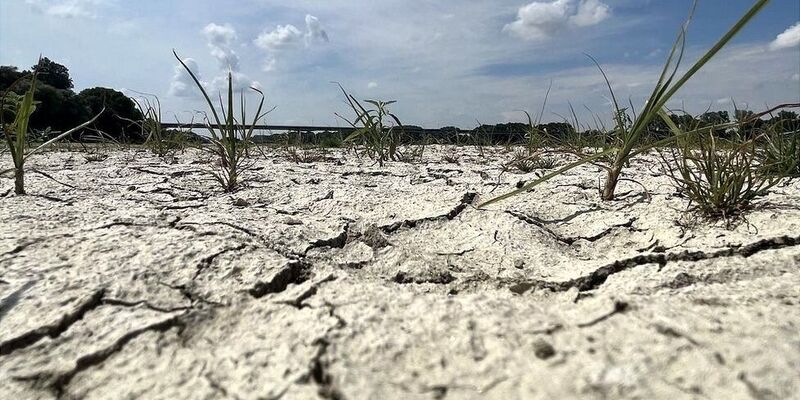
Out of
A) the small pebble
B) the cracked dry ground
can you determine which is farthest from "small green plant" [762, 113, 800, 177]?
the small pebble

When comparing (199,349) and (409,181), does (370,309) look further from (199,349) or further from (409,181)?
(409,181)

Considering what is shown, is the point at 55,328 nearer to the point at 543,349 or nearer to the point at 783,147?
the point at 543,349

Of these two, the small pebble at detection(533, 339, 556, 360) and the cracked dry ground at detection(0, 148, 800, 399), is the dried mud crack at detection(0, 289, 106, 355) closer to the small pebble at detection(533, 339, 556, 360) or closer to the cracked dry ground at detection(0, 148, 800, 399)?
the cracked dry ground at detection(0, 148, 800, 399)

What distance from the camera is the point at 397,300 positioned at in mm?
742

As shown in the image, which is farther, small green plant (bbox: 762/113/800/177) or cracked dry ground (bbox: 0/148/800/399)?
small green plant (bbox: 762/113/800/177)

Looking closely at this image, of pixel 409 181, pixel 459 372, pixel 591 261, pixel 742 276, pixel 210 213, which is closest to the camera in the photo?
pixel 459 372

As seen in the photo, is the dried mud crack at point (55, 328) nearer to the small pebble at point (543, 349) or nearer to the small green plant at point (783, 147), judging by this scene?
the small pebble at point (543, 349)

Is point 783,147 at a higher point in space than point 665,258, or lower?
higher

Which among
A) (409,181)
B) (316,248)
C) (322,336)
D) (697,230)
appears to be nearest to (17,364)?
(322,336)

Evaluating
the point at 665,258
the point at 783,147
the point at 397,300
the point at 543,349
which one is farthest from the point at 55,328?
the point at 783,147

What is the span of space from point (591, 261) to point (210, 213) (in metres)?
0.95

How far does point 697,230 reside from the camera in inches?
42.2

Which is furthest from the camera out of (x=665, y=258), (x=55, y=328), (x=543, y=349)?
(x=665, y=258)

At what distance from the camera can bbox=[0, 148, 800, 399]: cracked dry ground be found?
1.79 feet
